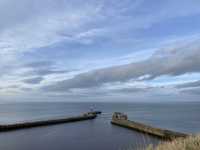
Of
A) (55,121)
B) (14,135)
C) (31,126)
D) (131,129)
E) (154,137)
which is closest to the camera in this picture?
(154,137)

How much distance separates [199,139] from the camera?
20.8 ft

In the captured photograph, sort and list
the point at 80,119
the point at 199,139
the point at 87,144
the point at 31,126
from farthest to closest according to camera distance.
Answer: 1. the point at 80,119
2. the point at 31,126
3. the point at 87,144
4. the point at 199,139

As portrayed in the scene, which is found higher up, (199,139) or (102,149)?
(199,139)

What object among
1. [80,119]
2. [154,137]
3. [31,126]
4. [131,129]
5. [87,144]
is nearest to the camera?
[87,144]

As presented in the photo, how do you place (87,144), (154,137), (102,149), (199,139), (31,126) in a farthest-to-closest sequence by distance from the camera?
(31,126) < (154,137) < (87,144) < (102,149) < (199,139)

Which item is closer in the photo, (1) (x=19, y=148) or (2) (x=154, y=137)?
(1) (x=19, y=148)

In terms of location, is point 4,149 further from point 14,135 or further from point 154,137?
point 154,137

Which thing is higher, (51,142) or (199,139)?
(199,139)

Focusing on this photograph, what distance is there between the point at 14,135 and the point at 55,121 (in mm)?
15591

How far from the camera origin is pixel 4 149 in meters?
28.1

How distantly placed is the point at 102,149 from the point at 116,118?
25.3 m

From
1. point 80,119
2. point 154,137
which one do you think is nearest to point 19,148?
point 154,137

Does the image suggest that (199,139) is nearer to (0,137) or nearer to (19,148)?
(19,148)

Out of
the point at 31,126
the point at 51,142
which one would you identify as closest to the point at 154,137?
the point at 51,142
